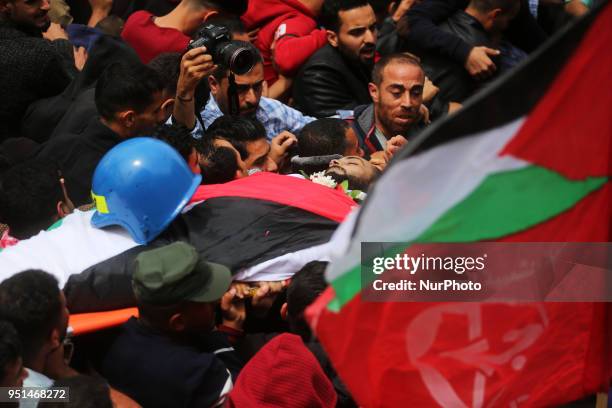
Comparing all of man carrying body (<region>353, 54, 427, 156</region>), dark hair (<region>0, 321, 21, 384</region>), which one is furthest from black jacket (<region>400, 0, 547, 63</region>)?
dark hair (<region>0, 321, 21, 384</region>)

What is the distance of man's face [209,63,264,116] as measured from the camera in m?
5.44

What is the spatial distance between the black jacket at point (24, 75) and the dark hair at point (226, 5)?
885mm

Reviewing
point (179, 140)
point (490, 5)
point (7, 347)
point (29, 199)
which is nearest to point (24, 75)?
point (179, 140)

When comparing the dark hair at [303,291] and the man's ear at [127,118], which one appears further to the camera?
the man's ear at [127,118]

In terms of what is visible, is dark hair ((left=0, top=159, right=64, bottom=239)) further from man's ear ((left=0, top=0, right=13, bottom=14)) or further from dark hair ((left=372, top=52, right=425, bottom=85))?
dark hair ((left=372, top=52, right=425, bottom=85))

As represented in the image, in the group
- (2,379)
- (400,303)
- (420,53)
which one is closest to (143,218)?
(2,379)

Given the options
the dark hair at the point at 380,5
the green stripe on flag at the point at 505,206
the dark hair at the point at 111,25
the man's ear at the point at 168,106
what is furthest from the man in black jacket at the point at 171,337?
the dark hair at the point at 380,5

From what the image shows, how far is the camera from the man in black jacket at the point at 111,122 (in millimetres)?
4734

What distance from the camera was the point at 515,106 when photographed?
2.67m

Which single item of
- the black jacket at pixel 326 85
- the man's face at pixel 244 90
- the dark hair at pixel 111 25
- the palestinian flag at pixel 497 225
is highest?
the palestinian flag at pixel 497 225

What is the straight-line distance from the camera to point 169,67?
533 cm

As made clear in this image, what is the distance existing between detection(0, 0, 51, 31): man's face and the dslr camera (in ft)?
3.91

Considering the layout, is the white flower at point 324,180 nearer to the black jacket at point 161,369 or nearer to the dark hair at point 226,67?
the dark hair at point 226,67

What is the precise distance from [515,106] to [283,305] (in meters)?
1.54
